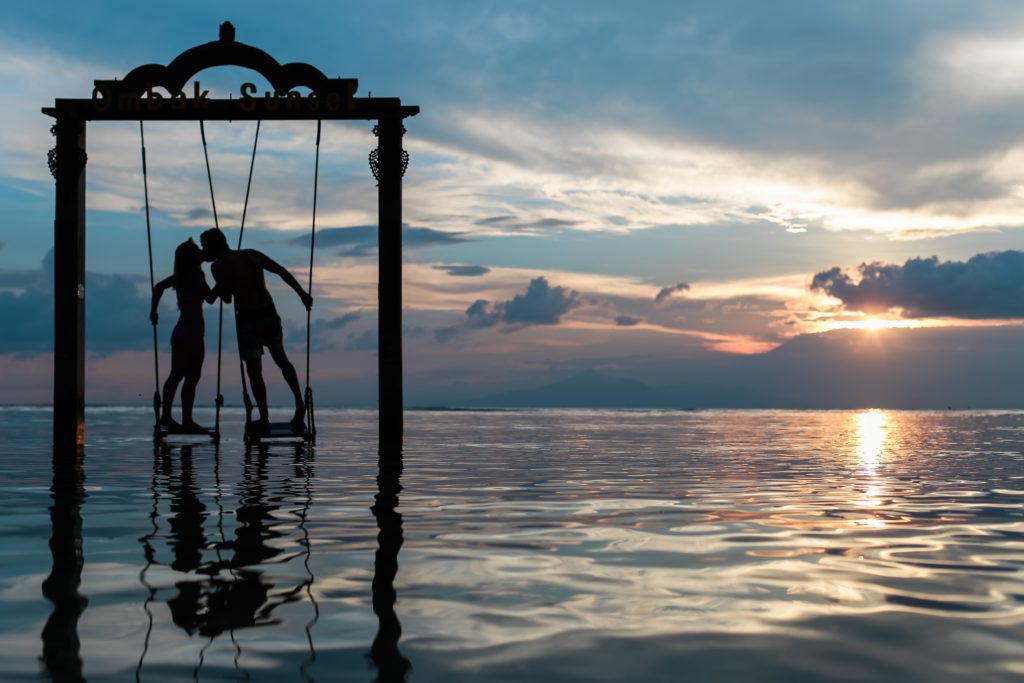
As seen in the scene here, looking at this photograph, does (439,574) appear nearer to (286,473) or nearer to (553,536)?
(553,536)

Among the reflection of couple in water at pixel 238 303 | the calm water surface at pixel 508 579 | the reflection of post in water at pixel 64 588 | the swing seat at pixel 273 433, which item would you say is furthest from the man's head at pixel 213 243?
the reflection of post in water at pixel 64 588

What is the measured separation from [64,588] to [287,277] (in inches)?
397

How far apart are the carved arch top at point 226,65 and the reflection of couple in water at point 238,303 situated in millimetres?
2199

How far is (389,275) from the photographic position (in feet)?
46.5

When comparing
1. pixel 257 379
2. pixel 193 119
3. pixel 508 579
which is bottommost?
pixel 508 579

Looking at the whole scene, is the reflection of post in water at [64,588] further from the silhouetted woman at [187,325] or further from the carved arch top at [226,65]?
the carved arch top at [226,65]

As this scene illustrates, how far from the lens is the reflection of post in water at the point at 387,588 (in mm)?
2895

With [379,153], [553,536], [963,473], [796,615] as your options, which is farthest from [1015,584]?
[379,153]

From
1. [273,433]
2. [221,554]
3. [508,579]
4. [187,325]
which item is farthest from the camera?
[187,325]

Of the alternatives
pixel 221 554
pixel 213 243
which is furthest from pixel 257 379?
pixel 221 554

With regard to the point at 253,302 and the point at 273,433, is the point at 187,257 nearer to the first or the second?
the point at 253,302

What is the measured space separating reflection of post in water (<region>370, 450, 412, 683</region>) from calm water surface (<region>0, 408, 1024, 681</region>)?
0.04 feet

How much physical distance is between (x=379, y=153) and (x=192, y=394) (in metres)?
3.98

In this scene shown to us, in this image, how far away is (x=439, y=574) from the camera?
4285 millimetres
